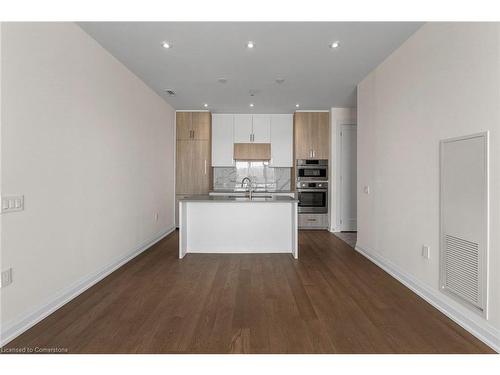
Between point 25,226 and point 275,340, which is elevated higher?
point 25,226

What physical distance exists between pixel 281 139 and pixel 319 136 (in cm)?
86

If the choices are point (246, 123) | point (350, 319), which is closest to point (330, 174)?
point (246, 123)

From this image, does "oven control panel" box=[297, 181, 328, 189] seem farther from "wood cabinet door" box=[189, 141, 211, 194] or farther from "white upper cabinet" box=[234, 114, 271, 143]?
"wood cabinet door" box=[189, 141, 211, 194]

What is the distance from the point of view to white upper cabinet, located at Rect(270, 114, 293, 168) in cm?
662

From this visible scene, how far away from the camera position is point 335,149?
6113 mm

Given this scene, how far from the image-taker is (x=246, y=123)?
21.7 ft

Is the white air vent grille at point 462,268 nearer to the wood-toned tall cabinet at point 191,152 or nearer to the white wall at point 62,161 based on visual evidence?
the white wall at point 62,161

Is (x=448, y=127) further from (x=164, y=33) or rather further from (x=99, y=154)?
(x=99, y=154)

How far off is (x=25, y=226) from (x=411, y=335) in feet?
9.78

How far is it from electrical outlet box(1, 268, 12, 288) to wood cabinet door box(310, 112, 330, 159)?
546cm

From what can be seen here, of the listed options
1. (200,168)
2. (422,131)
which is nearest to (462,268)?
(422,131)

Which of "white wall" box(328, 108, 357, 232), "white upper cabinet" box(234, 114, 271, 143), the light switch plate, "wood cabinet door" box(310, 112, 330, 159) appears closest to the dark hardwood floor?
the light switch plate

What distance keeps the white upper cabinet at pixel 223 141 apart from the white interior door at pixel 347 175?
246 cm

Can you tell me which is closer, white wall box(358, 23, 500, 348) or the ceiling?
white wall box(358, 23, 500, 348)
